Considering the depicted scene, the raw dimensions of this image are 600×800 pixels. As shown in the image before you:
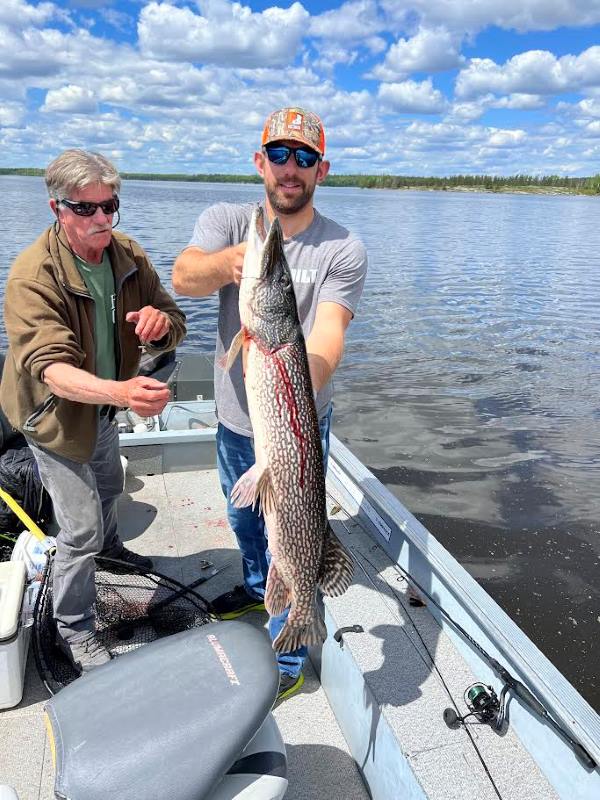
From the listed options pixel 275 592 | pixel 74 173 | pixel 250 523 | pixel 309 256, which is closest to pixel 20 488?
pixel 250 523

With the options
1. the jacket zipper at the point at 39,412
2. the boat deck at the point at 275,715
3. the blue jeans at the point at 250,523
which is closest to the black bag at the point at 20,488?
the boat deck at the point at 275,715

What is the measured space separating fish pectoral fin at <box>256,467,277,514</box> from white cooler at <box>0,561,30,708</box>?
4.70 feet

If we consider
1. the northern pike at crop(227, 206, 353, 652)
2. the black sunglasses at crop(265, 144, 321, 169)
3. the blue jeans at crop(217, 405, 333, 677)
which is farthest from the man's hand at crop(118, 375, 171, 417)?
the black sunglasses at crop(265, 144, 321, 169)

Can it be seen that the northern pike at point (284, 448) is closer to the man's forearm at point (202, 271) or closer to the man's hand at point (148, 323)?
the man's forearm at point (202, 271)

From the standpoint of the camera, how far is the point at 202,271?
8.89 ft

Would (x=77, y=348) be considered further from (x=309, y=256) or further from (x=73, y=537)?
(x=309, y=256)

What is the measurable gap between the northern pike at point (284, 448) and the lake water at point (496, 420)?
354cm

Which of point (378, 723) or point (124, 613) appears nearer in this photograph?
point (378, 723)

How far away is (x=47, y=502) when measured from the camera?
459 cm

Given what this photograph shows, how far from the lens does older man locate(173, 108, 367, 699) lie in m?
2.83

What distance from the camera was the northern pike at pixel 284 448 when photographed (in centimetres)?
237

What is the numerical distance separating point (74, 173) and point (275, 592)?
2131 mm

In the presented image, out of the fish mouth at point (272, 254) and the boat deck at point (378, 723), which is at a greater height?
the fish mouth at point (272, 254)

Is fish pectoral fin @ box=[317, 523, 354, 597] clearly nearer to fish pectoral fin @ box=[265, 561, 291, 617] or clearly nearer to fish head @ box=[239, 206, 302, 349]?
fish pectoral fin @ box=[265, 561, 291, 617]
